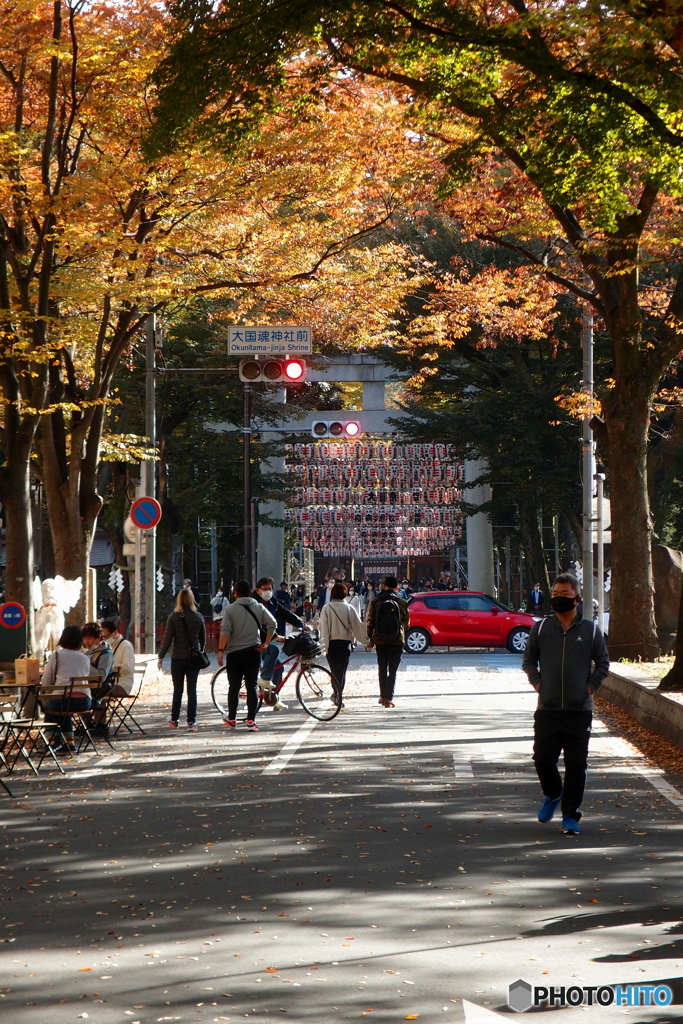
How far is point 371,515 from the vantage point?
52.5m

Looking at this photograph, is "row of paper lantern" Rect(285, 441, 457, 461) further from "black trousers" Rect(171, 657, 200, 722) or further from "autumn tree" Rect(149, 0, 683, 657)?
"black trousers" Rect(171, 657, 200, 722)

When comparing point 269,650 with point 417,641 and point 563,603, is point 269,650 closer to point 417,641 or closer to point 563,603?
point 563,603

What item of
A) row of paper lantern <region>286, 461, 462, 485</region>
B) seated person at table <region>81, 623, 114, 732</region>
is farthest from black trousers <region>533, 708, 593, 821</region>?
row of paper lantern <region>286, 461, 462, 485</region>

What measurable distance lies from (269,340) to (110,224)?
14.1 ft

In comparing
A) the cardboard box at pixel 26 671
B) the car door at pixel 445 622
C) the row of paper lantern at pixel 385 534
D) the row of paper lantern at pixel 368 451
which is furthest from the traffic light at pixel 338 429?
the cardboard box at pixel 26 671

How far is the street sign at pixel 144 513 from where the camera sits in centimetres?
2498

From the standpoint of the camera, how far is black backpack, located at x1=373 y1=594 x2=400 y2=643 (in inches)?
749

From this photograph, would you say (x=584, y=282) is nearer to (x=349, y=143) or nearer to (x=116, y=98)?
(x=349, y=143)

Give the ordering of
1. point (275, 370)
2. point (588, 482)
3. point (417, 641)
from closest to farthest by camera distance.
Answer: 1. point (275, 370)
2. point (588, 482)
3. point (417, 641)

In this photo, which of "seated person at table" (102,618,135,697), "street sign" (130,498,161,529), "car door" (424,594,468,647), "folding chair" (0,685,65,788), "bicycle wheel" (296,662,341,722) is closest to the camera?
"folding chair" (0,685,65,788)

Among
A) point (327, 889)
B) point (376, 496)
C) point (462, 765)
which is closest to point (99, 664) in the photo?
point (462, 765)

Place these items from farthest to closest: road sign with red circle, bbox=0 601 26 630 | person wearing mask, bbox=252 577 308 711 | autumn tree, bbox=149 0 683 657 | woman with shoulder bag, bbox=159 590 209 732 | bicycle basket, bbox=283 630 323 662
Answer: person wearing mask, bbox=252 577 308 711
bicycle basket, bbox=283 630 323 662
road sign with red circle, bbox=0 601 26 630
woman with shoulder bag, bbox=159 590 209 732
autumn tree, bbox=149 0 683 657

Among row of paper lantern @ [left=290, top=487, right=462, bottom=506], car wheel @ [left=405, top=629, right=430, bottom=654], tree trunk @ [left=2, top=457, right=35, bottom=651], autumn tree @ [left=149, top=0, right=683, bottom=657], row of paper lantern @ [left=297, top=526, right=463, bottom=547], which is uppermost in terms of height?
autumn tree @ [left=149, top=0, right=683, bottom=657]

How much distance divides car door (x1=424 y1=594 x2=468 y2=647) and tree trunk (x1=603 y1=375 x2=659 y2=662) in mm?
11733
